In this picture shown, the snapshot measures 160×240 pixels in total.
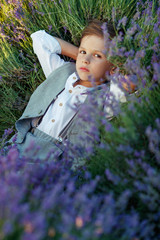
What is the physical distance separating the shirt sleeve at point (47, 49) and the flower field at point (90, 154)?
0.55 feet

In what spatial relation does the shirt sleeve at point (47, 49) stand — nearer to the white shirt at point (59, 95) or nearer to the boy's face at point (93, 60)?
the white shirt at point (59, 95)

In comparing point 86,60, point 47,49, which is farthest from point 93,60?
point 47,49

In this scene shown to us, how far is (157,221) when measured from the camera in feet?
4.04

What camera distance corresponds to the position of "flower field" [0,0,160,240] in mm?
894

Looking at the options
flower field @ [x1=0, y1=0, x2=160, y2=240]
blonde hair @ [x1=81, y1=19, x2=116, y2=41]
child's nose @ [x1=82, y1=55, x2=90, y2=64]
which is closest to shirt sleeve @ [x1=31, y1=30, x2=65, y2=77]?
flower field @ [x1=0, y1=0, x2=160, y2=240]

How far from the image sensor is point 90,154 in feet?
4.86

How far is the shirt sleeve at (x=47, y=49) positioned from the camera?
243 centimetres

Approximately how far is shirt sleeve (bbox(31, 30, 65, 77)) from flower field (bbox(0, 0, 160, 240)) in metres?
0.17

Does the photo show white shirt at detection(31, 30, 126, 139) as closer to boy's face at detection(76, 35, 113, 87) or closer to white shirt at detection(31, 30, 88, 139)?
white shirt at detection(31, 30, 88, 139)

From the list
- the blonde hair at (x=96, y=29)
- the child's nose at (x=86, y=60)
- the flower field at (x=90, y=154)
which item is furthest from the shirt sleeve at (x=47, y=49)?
the child's nose at (x=86, y=60)

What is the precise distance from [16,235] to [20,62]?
217cm

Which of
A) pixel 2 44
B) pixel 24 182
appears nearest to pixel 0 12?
pixel 2 44

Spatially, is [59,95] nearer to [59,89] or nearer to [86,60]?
[59,89]

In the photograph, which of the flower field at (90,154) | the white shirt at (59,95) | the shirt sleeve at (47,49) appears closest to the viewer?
the flower field at (90,154)
